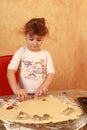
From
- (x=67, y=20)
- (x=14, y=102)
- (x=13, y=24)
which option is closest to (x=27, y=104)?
(x=14, y=102)

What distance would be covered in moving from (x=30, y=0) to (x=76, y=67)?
26.3 inches

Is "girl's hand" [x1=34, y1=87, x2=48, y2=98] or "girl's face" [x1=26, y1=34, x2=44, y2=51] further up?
"girl's face" [x1=26, y1=34, x2=44, y2=51]

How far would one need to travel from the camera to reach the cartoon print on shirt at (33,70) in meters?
1.45

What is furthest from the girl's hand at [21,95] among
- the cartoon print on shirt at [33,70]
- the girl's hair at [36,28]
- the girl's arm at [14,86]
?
the girl's hair at [36,28]

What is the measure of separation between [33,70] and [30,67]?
2cm

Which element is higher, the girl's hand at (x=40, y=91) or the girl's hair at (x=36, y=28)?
the girl's hair at (x=36, y=28)

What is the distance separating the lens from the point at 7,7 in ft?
6.93

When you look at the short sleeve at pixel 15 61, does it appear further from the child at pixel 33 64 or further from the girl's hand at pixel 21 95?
the girl's hand at pixel 21 95

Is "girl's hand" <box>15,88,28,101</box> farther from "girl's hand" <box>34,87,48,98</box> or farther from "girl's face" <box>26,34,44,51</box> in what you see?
"girl's face" <box>26,34,44,51</box>

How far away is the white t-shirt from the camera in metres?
1.46

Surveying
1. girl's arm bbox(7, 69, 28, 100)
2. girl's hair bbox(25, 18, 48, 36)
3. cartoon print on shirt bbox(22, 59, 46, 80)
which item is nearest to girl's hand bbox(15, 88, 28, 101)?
girl's arm bbox(7, 69, 28, 100)

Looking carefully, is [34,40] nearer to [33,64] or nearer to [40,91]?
[33,64]

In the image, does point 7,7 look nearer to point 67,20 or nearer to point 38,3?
point 38,3

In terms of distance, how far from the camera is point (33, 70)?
1453 mm
